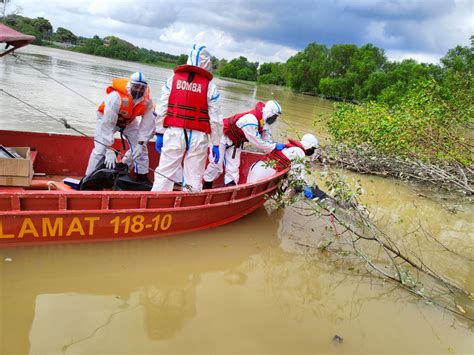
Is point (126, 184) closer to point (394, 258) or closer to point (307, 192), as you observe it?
point (307, 192)

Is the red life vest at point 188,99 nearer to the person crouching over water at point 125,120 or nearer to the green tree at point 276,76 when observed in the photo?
the person crouching over water at point 125,120

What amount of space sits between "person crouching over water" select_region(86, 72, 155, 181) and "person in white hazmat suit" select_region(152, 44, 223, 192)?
48cm

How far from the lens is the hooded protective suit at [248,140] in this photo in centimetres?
476

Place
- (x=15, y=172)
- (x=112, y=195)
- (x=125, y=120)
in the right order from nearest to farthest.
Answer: (x=112, y=195) → (x=15, y=172) → (x=125, y=120)

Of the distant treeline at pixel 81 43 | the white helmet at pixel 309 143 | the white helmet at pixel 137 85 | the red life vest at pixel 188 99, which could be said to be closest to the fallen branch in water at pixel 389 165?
the white helmet at pixel 309 143

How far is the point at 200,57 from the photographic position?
13.0 ft

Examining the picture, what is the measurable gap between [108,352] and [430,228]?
210 inches

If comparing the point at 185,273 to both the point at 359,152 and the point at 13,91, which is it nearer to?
the point at 359,152

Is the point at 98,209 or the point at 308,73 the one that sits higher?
the point at 308,73

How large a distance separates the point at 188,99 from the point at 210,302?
2134 millimetres

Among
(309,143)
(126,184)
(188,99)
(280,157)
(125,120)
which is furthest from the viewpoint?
(309,143)

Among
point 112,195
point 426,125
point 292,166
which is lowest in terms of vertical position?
point 112,195

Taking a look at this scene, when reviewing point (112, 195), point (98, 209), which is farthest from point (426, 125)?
point (98, 209)

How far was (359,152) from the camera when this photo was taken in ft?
27.0
